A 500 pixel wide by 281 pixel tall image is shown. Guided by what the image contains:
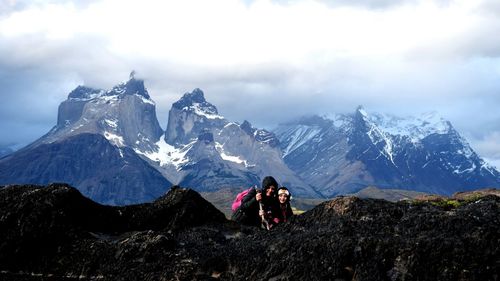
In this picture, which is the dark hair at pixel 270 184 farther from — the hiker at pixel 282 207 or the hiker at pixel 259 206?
the hiker at pixel 282 207

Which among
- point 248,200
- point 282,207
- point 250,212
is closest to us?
point 282,207

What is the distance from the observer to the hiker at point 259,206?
77.2 feet

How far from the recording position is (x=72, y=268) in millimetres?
17250

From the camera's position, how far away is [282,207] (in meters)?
23.8

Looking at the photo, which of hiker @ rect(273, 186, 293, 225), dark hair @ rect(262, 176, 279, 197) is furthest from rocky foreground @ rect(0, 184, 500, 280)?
dark hair @ rect(262, 176, 279, 197)

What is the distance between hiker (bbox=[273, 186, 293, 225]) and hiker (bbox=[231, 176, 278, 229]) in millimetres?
207

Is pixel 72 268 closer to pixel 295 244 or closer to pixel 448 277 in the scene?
pixel 295 244

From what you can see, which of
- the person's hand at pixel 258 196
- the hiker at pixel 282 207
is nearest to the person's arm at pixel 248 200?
the person's hand at pixel 258 196

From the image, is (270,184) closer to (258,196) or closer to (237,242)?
(258,196)

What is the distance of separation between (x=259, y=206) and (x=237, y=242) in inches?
295

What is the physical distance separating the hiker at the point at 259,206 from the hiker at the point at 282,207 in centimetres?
21

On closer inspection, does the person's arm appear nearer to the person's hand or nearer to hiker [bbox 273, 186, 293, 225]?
the person's hand

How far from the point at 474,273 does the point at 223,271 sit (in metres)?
5.99

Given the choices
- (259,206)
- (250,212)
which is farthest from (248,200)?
(259,206)
